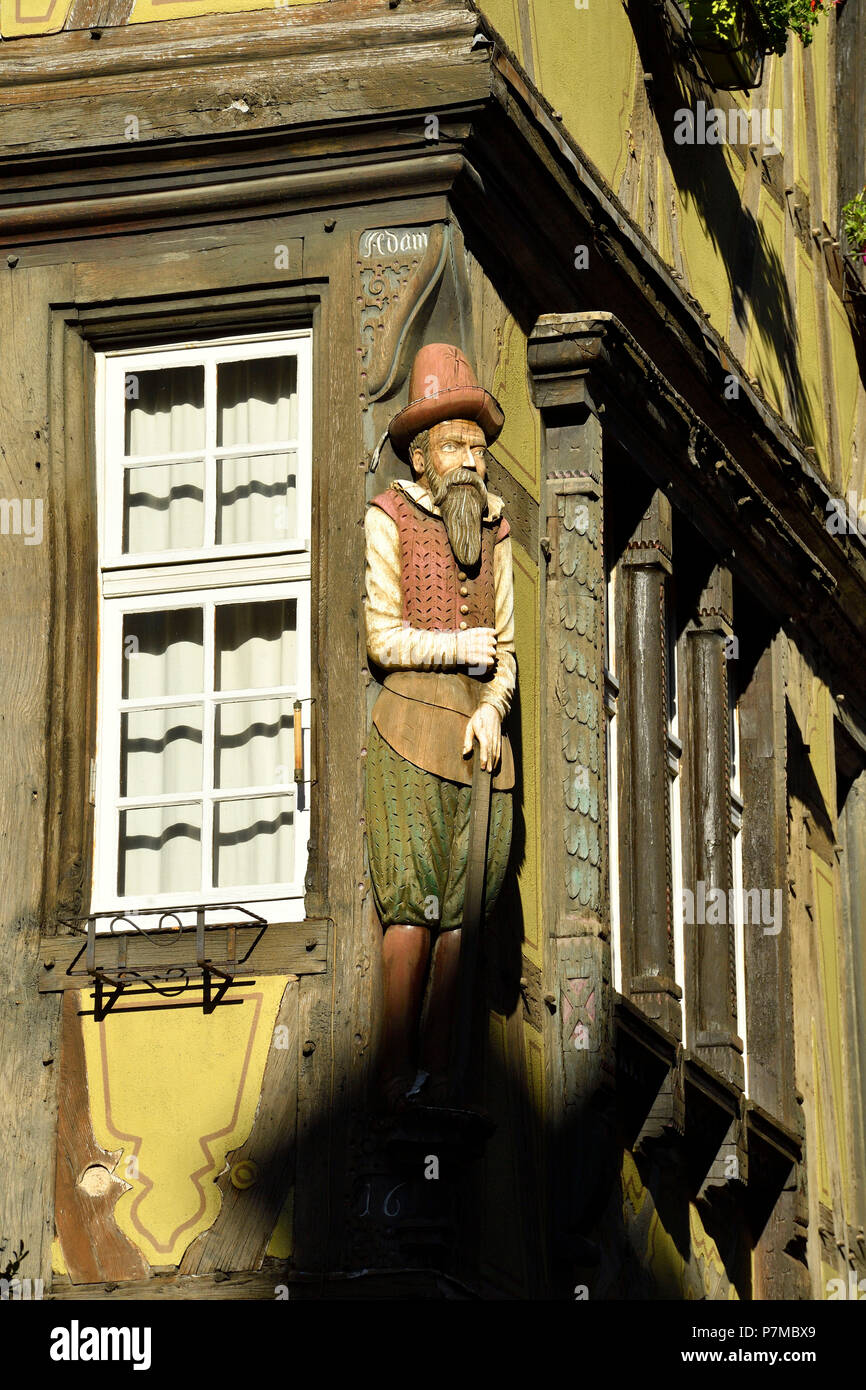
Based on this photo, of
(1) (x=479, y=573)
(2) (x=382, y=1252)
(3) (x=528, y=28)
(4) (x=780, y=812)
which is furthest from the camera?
(4) (x=780, y=812)

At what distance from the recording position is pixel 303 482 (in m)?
11.4

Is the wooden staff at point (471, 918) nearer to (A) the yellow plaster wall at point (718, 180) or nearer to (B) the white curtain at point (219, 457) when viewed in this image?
(B) the white curtain at point (219, 457)

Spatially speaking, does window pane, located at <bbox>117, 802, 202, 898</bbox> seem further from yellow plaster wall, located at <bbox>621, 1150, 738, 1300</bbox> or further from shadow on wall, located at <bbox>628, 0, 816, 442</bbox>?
shadow on wall, located at <bbox>628, 0, 816, 442</bbox>

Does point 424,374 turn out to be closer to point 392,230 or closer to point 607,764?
point 392,230

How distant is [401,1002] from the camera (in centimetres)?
1045

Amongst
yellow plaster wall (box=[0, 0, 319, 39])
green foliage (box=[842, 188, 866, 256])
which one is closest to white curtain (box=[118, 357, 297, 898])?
yellow plaster wall (box=[0, 0, 319, 39])

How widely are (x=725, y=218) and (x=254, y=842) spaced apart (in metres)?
4.94

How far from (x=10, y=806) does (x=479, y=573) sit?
176 centimetres

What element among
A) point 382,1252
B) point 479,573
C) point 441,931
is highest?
point 479,573

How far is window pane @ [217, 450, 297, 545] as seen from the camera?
11.5m

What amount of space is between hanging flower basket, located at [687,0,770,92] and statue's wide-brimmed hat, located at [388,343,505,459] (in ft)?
11.8

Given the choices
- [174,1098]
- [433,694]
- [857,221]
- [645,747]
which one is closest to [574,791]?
[433,694]

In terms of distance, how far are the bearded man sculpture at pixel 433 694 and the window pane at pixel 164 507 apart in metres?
0.83

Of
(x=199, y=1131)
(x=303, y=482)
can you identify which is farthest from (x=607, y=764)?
(x=199, y=1131)
